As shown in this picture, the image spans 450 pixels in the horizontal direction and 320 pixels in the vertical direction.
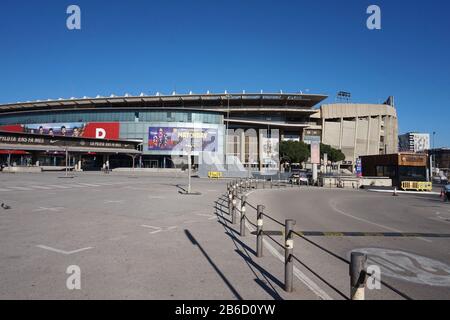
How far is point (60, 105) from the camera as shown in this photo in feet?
352

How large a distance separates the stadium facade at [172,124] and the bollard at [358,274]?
7747cm

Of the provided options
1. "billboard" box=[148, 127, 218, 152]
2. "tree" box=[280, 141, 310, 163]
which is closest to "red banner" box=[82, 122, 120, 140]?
"billboard" box=[148, 127, 218, 152]

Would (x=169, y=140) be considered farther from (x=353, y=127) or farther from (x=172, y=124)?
(x=353, y=127)

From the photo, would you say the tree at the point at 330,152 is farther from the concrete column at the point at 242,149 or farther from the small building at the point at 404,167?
the small building at the point at 404,167

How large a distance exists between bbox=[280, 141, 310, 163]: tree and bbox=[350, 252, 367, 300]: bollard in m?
82.9

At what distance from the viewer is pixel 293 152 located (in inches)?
3332

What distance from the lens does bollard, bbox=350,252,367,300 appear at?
11.4ft

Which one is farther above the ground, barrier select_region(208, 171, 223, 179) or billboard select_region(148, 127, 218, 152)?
billboard select_region(148, 127, 218, 152)

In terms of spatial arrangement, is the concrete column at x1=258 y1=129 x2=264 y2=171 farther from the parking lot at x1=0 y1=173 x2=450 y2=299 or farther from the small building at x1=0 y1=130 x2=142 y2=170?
the parking lot at x1=0 y1=173 x2=450 y2=299

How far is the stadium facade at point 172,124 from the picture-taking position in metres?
87.3

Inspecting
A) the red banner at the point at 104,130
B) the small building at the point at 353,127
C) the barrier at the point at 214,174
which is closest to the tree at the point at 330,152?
the small building at the point at 353,127
